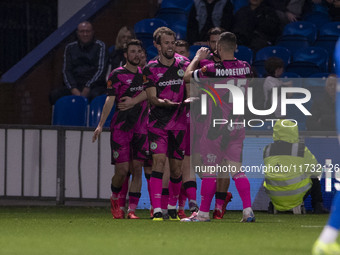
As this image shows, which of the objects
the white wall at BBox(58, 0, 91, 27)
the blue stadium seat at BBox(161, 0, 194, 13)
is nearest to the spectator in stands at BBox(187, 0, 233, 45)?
the blue stadium seat at BBox(161, 0, 194, 13)

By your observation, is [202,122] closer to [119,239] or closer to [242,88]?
[242,88]

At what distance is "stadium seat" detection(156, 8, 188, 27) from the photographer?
55.3 feet

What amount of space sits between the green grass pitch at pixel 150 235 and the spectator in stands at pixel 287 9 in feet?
19.3

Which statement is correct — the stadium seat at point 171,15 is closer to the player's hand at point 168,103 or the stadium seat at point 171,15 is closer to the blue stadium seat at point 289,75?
the blue stadium seat at point 289,75

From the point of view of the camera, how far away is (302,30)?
16.0m

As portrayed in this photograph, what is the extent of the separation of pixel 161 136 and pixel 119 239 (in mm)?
2438

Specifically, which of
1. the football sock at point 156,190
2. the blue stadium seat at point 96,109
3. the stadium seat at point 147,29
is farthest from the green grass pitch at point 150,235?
the stadium seat at point 147,29

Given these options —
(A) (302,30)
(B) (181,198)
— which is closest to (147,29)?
(A) (302,30)

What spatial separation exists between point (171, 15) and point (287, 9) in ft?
7.06

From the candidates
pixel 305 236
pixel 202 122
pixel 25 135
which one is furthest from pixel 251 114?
pixel 305 236

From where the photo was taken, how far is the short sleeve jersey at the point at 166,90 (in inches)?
400

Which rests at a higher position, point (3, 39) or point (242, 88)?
point (3, 39)

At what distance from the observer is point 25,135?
13.5 metres

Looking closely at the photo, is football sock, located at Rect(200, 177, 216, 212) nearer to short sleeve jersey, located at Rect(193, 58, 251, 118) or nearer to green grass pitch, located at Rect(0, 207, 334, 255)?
green grass pitch, located at Rect(0, 207, 334, 255)
